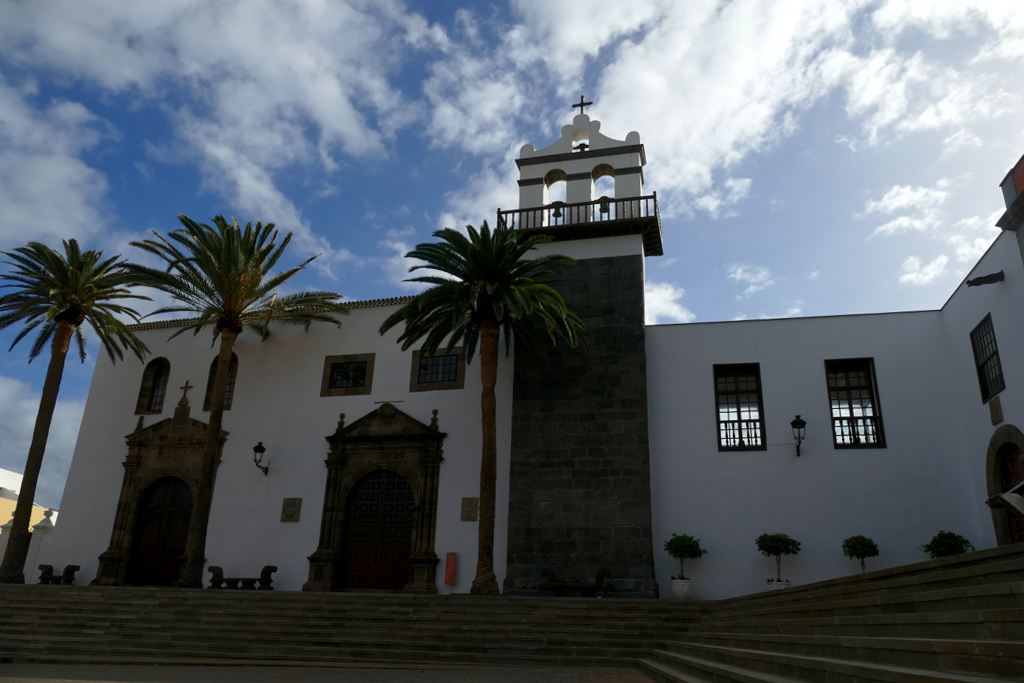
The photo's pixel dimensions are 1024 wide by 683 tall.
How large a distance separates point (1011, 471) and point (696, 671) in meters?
8.44

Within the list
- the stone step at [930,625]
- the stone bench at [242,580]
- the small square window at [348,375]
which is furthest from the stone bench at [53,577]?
the stone step at [930,625]

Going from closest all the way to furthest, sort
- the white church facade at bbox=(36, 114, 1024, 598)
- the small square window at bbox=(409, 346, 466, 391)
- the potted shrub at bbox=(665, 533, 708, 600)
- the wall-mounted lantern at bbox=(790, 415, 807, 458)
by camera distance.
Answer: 1. the potted shrub at bbox=(665, 533, 708, 600)
2. the white church facade at bbox=(36, 114, 1024, 598)
3. the wall-mounted lantern at bbox=(790, 415, 807, 458)
4. the small square window at bbox=(409, 346, 466, 391)

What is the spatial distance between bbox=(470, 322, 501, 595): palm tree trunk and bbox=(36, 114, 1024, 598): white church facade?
1.14 meters

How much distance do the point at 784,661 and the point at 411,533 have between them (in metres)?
12.5

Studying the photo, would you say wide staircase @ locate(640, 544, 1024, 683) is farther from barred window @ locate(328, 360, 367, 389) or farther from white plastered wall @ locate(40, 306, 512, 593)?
barred window @ locate(328, 360, 367, 389)

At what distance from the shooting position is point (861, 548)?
1473 centimetres

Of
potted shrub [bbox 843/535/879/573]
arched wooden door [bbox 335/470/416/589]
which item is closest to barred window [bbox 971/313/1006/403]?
potted shrub [bbox 843/535/879/573]

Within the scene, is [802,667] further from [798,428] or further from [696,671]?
[798,428]

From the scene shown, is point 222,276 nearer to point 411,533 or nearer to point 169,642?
point 411,533

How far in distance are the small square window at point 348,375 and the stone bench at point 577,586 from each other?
22.9ft

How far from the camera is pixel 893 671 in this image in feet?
15.1

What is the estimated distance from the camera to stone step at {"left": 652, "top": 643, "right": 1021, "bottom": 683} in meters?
4.35

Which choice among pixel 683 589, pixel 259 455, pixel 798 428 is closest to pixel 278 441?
pixel 259 455

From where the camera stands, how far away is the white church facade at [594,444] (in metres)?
15.3
